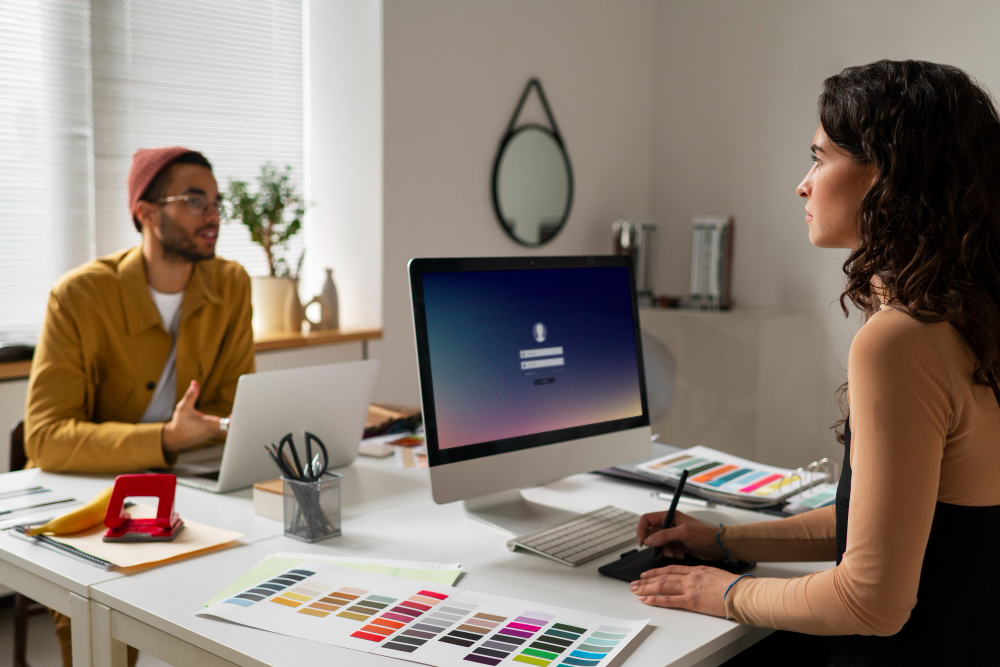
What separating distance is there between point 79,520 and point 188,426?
1.22 ft

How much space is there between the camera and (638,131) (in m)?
4.27

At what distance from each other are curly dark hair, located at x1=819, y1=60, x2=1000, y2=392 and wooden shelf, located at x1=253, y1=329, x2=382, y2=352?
7.44 ft

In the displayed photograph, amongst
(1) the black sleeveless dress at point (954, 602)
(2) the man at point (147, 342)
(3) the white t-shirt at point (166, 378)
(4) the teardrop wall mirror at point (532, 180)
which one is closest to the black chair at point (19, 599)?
(2) the man at point (147, 342)

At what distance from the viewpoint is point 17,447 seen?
6.21 feet

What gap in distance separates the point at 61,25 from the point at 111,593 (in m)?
2.28

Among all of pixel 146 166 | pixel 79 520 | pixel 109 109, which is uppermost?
pixel 109 109

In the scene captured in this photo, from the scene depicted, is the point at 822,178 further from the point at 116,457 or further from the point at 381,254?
the point at 381,254

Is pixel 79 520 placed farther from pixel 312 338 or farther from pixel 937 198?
pixel 312 338

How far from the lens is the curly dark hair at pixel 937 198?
1010 mm

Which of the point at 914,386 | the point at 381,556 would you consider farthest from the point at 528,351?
the point at 914,386

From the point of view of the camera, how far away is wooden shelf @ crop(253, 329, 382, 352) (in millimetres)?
2951

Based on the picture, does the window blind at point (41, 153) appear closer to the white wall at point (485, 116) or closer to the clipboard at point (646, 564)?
the white wall at point (485, 116)

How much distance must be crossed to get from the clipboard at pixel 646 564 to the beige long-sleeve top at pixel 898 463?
0.25m

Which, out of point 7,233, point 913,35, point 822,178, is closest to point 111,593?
point 822,178
